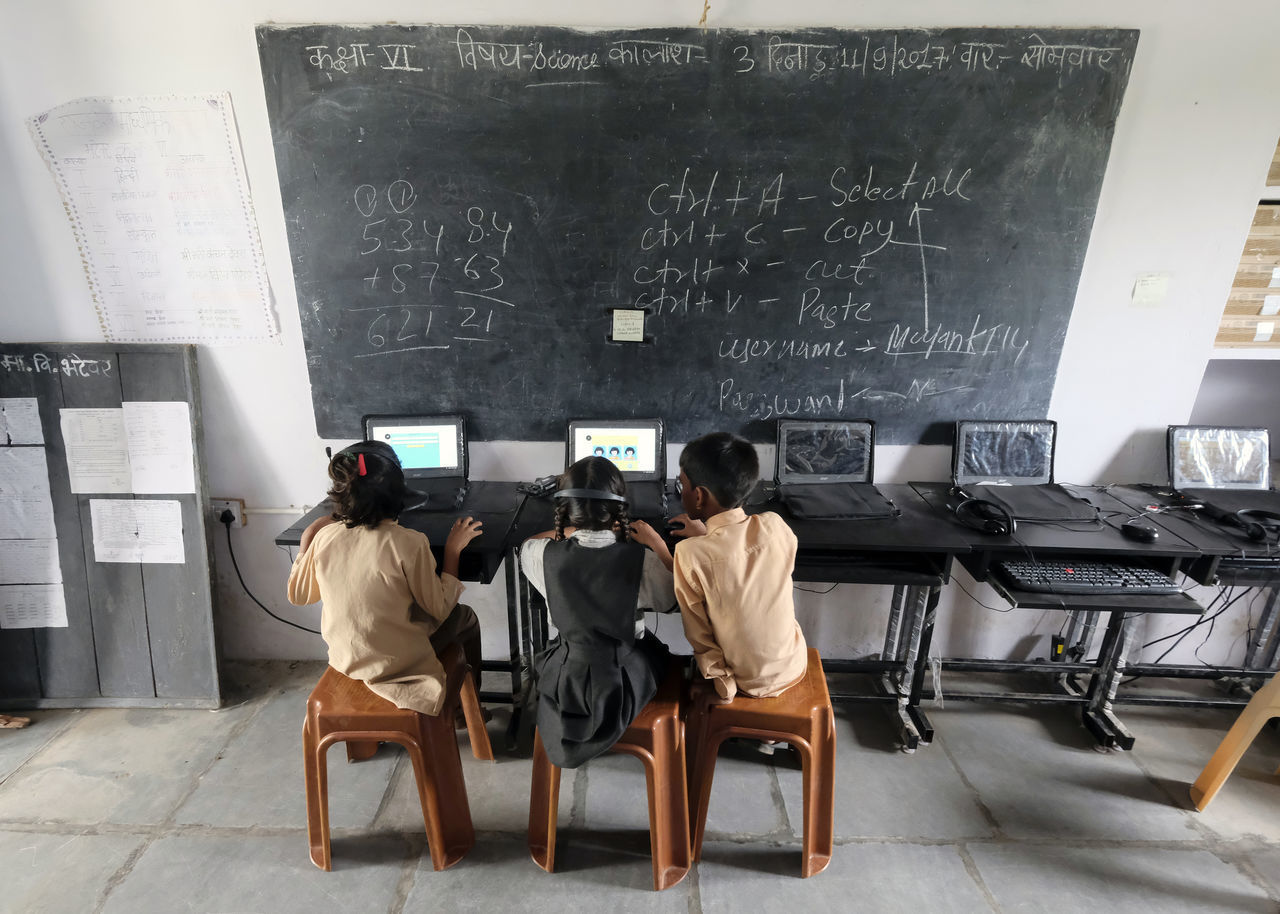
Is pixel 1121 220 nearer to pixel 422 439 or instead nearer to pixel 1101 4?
pixel 1101 4

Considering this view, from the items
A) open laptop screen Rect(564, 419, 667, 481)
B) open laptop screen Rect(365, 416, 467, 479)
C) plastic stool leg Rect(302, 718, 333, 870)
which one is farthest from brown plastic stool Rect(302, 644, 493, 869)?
open laptop screen Rect(564, 419, 667, 481)

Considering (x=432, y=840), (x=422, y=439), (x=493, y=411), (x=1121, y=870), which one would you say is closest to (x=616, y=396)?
(x=493, y=411)

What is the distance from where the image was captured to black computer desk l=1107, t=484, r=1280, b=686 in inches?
83.3

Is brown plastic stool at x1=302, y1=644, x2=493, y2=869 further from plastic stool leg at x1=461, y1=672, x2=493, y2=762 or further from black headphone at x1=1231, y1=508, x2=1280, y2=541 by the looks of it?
black headphone at x1=1231, y1=508, x2=1280, y2=541

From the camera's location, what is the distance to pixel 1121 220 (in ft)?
7.70

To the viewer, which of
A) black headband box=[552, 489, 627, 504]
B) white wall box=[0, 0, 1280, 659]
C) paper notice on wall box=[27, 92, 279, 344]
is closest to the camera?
black headband box=[552, 489, 627, 504]

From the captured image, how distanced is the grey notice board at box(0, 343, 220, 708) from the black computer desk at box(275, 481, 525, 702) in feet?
2.20

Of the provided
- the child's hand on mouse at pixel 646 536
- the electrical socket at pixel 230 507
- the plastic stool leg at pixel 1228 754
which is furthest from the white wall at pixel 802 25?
the child's hand on mouse at pixel 646 536

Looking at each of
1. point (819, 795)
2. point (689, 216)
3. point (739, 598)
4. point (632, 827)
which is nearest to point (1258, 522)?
point (819, 795)

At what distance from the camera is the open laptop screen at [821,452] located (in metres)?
2.52

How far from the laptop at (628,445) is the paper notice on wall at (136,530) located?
5.20 ft

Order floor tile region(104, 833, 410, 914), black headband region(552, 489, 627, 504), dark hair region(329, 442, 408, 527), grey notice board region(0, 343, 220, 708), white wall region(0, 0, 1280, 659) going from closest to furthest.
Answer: black headband region(552, 489, 627, 504) → dark hair region(329, 442, 408, 527) → floor tile region(104, 833, 410, 914) → white wall region(0, 0, 1280, 659) → grey notice board region(0, 343, 220, 708)

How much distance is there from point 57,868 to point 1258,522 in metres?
3.94

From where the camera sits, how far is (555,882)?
73.3 inches
